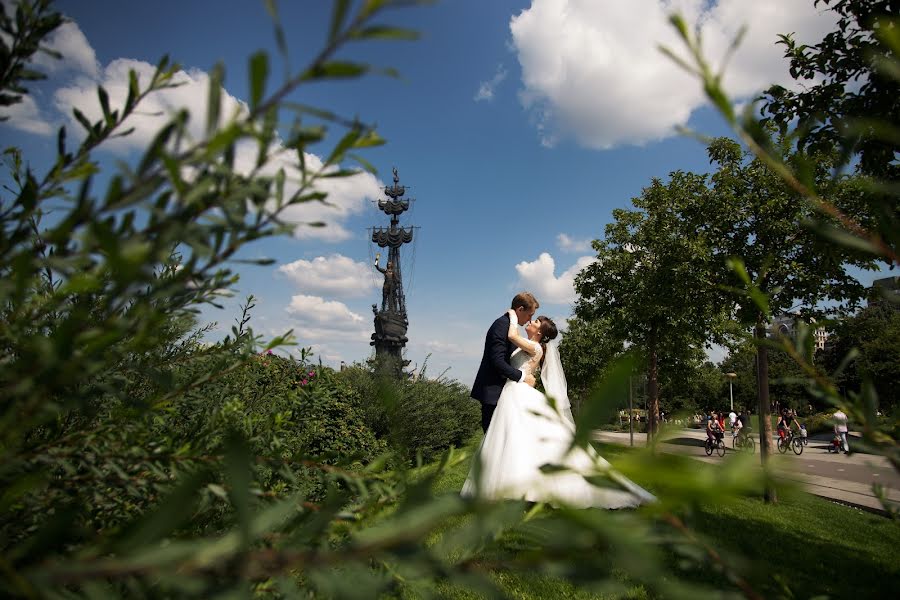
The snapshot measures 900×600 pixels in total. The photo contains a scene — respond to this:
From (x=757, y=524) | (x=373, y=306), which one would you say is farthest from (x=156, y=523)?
(x=373, y=306)

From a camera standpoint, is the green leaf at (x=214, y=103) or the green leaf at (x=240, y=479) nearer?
the green leaf at (x=240, y=479)

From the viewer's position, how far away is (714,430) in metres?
20.8

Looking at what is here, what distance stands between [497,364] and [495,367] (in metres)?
0.13

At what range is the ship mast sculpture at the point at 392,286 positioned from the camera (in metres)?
23.5

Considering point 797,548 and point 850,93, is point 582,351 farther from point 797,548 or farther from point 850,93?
point 850,93

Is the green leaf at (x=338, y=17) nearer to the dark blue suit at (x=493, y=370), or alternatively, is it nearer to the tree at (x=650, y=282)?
the dark blue suit at (x=493, y=370)

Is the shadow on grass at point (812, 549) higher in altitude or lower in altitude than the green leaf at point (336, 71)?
lower

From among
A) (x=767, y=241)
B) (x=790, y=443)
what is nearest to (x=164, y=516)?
(x=767, y=241)

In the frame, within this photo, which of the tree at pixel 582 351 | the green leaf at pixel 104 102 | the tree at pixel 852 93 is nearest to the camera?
the green leaf at pixel 104 102

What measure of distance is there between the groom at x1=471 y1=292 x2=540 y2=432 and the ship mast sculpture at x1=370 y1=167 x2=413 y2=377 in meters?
12.4

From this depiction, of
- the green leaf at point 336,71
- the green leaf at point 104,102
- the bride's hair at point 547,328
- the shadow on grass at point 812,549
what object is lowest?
the shadow on grass at point 812,549

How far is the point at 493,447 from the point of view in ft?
21.4

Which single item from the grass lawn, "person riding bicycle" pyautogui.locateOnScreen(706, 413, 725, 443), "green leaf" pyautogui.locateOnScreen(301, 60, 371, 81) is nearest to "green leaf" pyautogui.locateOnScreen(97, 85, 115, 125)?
"green leaf" pyautogui.locateOnScreen(301, 60, 371, 81)

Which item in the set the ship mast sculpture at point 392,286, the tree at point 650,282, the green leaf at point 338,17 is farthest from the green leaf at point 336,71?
the ship mast sculpture at point 392,286
